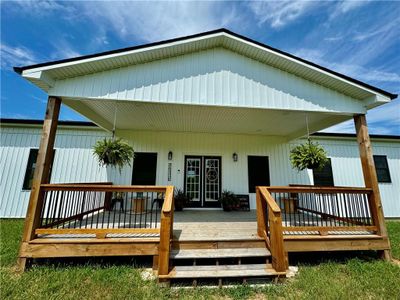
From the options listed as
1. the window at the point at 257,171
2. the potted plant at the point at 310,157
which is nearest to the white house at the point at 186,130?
the potted plant at the point at 310,157

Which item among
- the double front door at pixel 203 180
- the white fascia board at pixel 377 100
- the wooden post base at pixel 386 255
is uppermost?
the white fascia board at pixel 377 100

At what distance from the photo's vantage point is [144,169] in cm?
769

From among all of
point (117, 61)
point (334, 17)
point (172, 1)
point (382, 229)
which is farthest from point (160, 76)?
point (382, 229)

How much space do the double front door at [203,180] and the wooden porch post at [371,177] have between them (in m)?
4.70

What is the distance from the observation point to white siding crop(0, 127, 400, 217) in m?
7.29

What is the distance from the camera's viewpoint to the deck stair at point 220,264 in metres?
3.08

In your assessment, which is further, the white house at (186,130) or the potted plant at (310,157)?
the potted plant at (310,157)

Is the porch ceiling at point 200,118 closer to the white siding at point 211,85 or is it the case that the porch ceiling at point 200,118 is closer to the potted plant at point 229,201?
the white siding at point 211,85

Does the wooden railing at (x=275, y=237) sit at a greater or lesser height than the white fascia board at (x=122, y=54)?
lesser

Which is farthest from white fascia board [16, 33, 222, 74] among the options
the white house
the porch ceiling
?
the porch ceiling

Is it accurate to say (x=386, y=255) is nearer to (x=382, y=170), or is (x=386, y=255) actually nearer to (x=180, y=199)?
(x=180, y=199)

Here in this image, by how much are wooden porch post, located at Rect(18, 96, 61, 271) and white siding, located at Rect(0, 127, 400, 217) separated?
12.3 ft

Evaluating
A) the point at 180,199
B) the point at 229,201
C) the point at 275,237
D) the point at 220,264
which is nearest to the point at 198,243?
the point at 220,264

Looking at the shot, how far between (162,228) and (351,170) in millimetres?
9144
